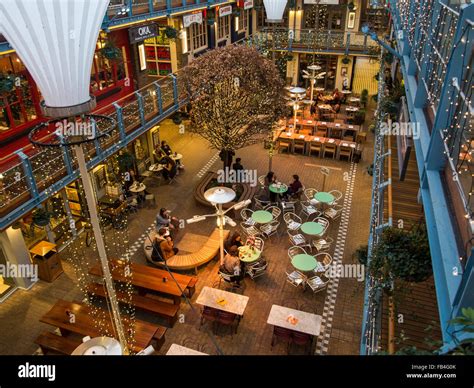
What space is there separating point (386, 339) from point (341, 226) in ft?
28.6

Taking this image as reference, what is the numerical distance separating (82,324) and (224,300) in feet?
12.7

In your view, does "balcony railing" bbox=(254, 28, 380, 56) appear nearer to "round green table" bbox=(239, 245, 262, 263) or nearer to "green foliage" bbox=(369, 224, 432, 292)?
"round green table" bbox=(239, 245, 262, 263)

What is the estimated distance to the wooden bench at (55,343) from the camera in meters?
9.83

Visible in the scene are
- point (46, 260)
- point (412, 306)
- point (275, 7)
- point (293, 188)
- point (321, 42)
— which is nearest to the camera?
point (412, 306)

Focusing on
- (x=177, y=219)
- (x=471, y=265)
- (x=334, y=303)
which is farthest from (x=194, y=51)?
(x=471, y=265)

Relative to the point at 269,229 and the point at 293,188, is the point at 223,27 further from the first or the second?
the point at 269,229

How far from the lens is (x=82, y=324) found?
1043 centimetres

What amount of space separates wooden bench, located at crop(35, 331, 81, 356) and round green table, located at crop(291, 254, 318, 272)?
6.48m

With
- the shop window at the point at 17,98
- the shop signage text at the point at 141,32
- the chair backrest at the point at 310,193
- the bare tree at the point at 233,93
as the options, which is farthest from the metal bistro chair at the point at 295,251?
the shop signage text at the point at 141,32

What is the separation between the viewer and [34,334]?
1088 centimetres

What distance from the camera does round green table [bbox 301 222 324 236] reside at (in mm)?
13742

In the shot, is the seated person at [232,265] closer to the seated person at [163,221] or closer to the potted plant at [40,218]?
the seated person at [163,221]

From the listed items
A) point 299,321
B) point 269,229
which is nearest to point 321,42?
point 269,229

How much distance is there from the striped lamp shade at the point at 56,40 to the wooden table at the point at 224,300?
298 inches
